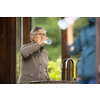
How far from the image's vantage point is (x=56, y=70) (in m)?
2.57

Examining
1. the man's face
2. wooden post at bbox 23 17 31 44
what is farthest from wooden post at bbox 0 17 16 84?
the man's face

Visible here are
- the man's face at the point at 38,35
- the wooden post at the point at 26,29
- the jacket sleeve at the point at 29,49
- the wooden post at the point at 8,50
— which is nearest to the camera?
the jacket sleeve at the point at 29,49

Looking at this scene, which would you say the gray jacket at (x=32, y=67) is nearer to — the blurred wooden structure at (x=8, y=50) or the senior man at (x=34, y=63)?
the senior man at (x=34, y=63)

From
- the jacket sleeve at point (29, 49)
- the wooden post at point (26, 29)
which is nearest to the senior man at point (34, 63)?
the jacket sleeve at point (29, 49)

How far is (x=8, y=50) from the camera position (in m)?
2.48

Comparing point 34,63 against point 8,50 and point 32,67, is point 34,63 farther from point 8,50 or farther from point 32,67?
point 8,50

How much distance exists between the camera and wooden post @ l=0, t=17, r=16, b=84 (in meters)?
2.46

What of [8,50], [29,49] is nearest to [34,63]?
[29,49]

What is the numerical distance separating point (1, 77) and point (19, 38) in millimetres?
475

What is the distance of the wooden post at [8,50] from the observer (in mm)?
2457

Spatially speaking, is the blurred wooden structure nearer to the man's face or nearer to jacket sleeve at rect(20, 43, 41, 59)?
the man's face
